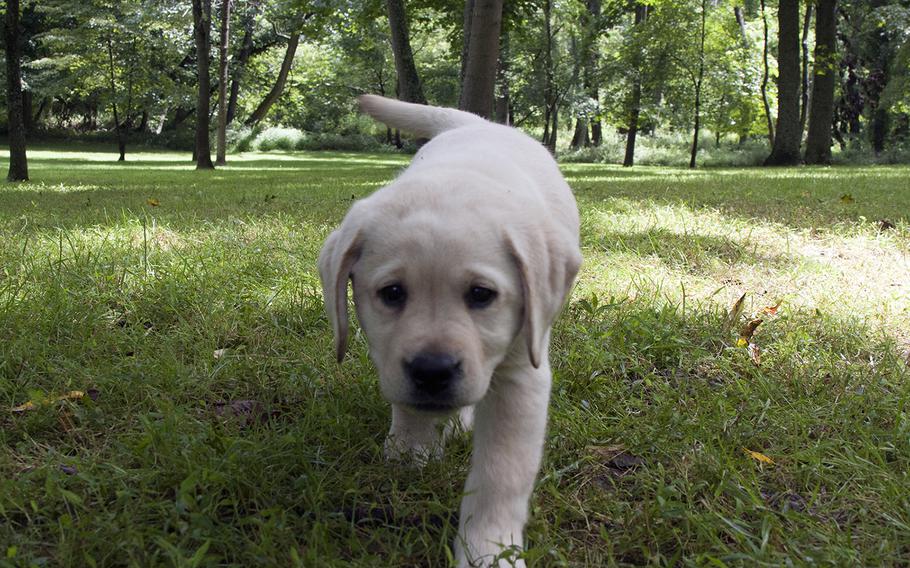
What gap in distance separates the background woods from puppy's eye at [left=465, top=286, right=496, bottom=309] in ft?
31.4

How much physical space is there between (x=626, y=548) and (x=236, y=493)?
1.20 m

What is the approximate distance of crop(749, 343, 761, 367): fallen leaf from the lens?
3466 mm

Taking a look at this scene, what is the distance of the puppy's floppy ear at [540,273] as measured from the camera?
A: 2.21 meters

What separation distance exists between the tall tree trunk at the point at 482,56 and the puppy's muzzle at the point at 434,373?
960 centimetres

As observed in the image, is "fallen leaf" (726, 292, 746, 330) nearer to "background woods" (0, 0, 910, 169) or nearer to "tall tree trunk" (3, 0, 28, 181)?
"background woods" (0, 0, 910, 169)

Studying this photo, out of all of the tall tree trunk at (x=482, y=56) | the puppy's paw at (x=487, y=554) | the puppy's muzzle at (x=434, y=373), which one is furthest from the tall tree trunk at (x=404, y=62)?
the puppy's paw at (x=487, y=554)

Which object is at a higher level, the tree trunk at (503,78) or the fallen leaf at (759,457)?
the tree trunk at (503,78)

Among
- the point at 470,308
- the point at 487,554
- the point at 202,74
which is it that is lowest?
the point at 487,554

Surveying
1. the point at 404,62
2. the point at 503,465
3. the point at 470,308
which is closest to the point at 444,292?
the point at 470,308

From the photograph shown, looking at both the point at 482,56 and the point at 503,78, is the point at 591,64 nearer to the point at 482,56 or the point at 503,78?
the point at 503,78

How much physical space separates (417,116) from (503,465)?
8.38 ft

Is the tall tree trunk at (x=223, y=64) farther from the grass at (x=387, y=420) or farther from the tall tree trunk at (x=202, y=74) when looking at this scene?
the grass at (x=387, y=420)

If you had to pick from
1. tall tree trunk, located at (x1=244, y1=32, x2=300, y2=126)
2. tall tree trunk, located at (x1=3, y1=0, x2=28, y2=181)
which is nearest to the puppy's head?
tall tree trunk, located at (x1=3, y1=0, x2=28, y2=181)

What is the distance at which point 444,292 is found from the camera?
2121 millimetres
